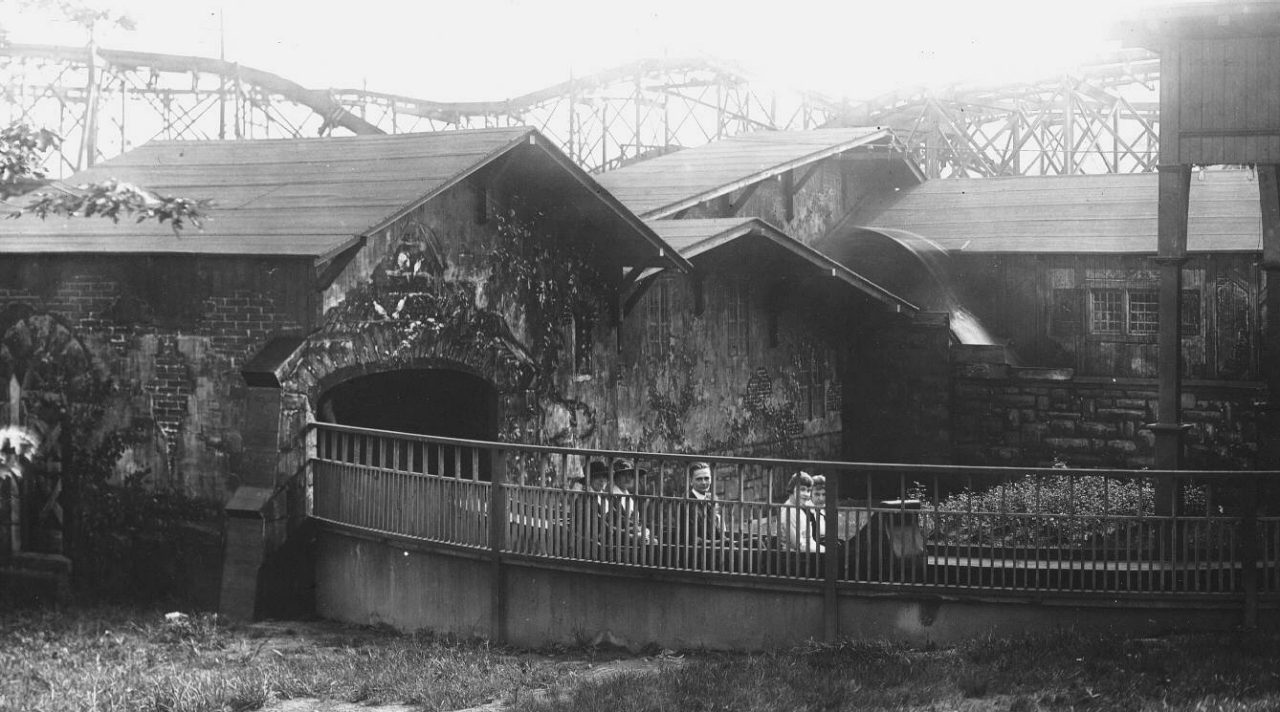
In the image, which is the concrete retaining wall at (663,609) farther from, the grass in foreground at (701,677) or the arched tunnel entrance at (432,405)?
the arched tunnel entrance at (432,405)

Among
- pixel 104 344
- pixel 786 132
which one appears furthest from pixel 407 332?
pixel 786 132

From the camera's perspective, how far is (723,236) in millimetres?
16453

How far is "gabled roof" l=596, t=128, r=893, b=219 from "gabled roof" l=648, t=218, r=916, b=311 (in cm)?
187

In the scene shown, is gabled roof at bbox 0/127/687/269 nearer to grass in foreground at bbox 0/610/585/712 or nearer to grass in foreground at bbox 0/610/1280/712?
grass in foreground at bbox 0/610/585/712

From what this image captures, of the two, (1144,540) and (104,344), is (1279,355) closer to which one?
(1144,540)

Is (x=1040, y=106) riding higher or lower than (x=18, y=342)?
higher

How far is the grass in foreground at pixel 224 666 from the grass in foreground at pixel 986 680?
0.82 metres

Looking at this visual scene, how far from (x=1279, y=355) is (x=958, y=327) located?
567 centimetres

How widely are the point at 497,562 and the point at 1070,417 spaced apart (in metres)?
12.3

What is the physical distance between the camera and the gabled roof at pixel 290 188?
41.5ft

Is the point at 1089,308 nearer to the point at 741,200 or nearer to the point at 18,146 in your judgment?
the point at 741,200

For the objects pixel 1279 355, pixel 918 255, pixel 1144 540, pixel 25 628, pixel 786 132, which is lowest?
pixel 25 628

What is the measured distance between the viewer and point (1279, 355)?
54.4ft

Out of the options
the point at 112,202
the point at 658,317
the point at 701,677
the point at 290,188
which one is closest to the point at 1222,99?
the point at 658,317
